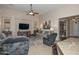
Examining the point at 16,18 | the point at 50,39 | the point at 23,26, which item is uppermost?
the point at 16,18

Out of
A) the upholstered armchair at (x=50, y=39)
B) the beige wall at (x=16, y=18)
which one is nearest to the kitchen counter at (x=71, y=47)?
the upholstered armchair at (x=50, y=39)

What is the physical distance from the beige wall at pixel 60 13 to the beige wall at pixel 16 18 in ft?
0.73

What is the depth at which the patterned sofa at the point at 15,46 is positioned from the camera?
8.03 feet

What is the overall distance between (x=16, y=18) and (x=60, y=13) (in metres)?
0.88

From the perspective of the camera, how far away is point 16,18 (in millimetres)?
2555

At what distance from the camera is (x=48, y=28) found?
101 inches

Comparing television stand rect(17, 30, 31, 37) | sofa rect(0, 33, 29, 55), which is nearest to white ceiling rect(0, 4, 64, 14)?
television stand rect(17, 30, 31, 37)

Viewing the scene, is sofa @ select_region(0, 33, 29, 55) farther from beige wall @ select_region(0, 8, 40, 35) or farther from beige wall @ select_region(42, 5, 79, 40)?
beige wall @ select_region(42, 5, 79, 40)

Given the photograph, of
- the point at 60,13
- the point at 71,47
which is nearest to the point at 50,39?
the point at 71,47

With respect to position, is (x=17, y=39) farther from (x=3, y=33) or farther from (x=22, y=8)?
(x=22, y=8)

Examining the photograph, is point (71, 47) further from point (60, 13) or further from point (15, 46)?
point (15, 46)

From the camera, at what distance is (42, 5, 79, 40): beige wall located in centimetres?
244
